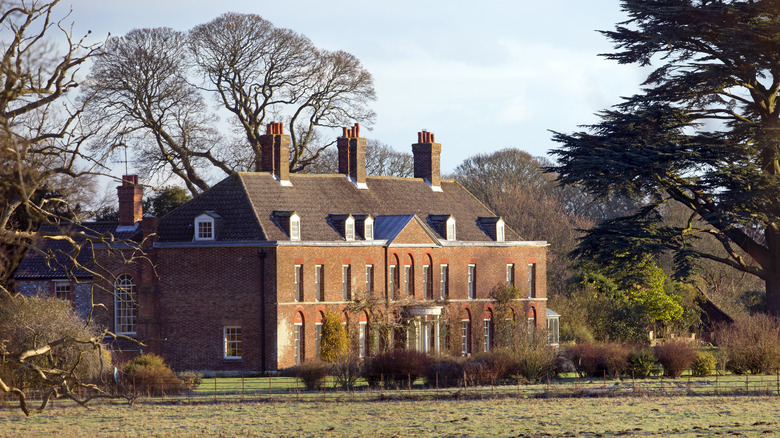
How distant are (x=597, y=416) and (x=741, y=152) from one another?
16370mm

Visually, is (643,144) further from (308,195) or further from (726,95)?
(308,195)

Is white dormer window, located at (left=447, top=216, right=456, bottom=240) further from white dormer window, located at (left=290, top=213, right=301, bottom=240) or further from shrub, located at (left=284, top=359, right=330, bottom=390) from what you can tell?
shrub, located at (left=284, top=359, right=330, bottom=390)

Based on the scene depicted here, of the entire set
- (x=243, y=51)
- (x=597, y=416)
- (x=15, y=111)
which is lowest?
(x=597, y=416)

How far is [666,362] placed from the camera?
41375mm

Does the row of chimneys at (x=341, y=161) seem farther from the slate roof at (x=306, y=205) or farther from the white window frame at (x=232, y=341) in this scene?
the white window frame at (x=232, y=341)

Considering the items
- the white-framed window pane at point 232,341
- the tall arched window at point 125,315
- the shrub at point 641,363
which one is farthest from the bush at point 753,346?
the tall arched window at point 125,315

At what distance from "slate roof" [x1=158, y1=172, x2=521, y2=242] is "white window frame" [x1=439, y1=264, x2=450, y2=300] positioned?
68.6 inches

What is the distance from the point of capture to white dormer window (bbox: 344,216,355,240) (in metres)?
48.7

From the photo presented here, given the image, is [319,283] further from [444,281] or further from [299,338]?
[444,281]

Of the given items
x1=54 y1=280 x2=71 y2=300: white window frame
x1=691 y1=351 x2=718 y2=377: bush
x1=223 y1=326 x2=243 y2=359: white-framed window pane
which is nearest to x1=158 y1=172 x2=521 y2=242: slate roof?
x1=223 y1=326 x2=243 y2=359: white-framed window pane

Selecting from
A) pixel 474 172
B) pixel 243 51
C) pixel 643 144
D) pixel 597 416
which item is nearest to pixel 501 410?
pixel 597 416

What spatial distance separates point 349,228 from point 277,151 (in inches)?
189

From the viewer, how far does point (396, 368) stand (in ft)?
125

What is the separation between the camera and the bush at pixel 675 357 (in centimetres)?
4100
